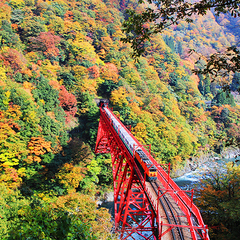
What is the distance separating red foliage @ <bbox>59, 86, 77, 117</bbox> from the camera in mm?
28953

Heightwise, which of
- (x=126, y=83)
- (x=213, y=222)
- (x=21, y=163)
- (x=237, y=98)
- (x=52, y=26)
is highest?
(x=52, y=26)

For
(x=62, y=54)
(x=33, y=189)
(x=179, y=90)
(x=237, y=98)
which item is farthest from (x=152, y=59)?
(x=33, y=189)

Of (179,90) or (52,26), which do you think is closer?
(52,26)

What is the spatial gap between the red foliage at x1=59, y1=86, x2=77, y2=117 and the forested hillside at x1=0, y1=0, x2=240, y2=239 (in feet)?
0.48

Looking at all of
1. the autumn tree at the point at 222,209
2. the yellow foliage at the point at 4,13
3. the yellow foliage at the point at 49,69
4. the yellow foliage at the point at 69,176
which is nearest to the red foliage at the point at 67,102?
the yellow foliage at the point at 49,69

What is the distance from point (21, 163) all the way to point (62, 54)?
23.0 m

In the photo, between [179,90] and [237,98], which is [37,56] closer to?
[179,90]

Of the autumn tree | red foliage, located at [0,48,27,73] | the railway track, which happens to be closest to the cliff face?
red foliage, located at [0,48,27,73]

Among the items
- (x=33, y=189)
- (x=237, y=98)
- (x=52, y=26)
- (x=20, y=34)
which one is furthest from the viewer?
(x=237, y=98)

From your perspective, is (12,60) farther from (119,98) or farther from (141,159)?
(141,159)

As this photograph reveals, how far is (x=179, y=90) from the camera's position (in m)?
47.2

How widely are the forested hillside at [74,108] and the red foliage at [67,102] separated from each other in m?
0.15

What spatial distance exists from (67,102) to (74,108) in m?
1.73

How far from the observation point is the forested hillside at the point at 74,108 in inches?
638
